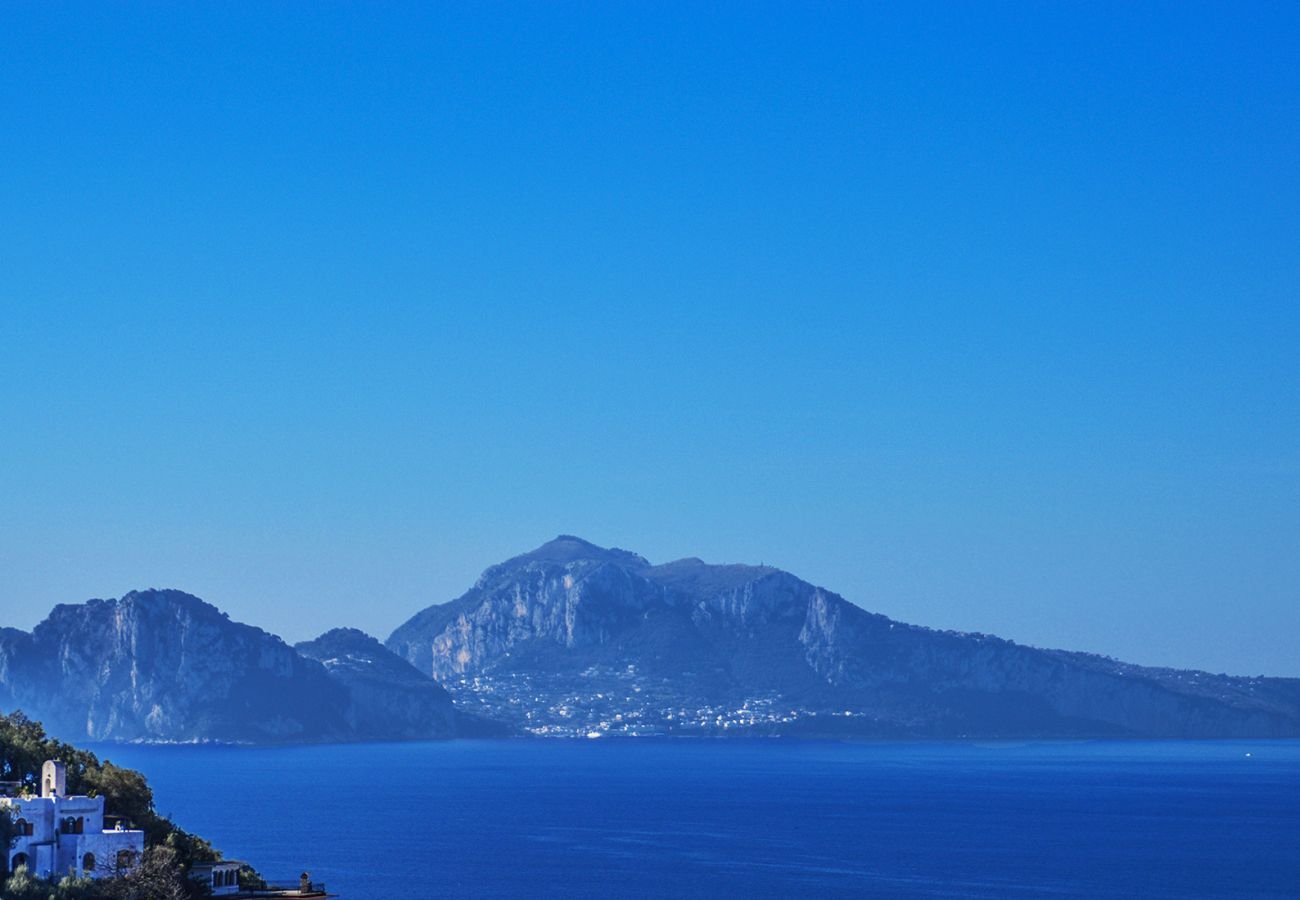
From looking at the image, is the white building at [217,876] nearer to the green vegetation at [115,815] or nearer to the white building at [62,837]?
the green vegetation at [115,815]

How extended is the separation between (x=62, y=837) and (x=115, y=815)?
6.33 m

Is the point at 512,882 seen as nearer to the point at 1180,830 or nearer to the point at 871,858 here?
the point at 871,858

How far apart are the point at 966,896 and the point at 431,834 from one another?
2487 inches

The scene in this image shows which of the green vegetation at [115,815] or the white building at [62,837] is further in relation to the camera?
the white building at [62,837]

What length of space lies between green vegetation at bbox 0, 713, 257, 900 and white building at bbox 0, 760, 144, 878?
0.62 m

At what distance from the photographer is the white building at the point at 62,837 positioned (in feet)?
226

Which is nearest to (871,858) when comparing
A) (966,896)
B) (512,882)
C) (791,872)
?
(791,872)

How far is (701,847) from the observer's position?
168m

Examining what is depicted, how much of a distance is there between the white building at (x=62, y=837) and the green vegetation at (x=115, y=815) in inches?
24.4

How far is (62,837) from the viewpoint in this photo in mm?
70188

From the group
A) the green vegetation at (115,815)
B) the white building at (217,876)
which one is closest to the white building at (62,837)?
the green vegetation at (115,815)

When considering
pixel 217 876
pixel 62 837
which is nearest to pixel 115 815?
pixel 217 876

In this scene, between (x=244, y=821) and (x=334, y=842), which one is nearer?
(x=334, y=842)

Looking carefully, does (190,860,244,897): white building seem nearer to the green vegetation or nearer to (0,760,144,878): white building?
the green vegetation
